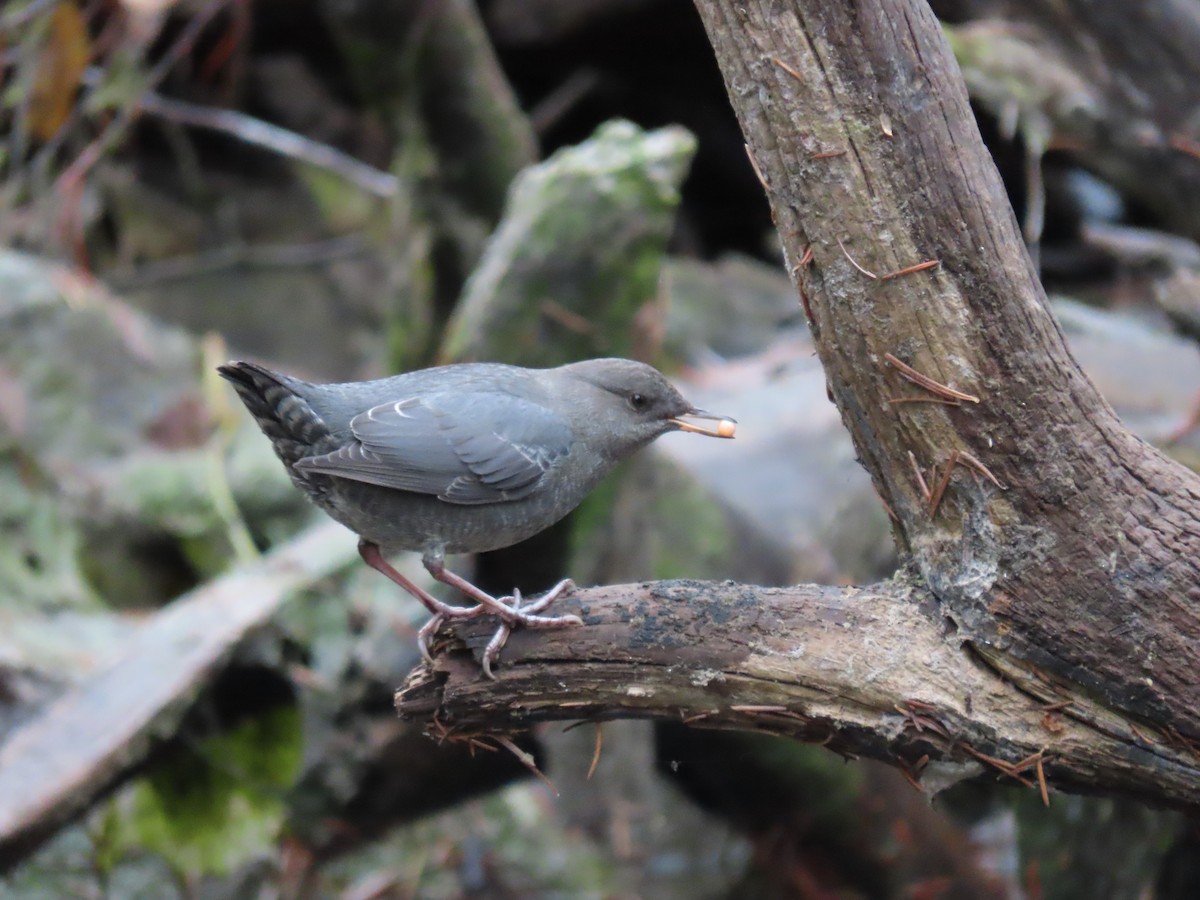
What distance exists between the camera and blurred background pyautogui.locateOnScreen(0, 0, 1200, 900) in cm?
502

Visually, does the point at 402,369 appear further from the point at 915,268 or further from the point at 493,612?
the point at 915,268

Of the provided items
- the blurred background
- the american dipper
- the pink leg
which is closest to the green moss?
the blurred background

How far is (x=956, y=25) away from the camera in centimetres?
680

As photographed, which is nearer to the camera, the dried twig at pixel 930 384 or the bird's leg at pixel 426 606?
the dried twig at pixel 930 384

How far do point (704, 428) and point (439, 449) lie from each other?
2.71ft

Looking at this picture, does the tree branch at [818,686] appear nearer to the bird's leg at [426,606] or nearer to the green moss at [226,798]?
the bird's leg at [426,606]

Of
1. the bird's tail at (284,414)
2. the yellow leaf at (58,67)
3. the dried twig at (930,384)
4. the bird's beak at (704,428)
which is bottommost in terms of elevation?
the bird's beak at (704,428)

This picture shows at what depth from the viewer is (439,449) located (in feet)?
11.5

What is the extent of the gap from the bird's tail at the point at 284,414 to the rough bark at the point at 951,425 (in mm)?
1275

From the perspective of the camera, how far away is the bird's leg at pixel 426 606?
3.14 metres

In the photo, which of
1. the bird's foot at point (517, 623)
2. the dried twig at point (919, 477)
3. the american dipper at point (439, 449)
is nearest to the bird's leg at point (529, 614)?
the bird's foot at point (517, 623)

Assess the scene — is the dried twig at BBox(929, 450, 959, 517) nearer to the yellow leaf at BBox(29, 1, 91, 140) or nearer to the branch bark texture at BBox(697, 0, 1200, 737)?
the branch bark texture at BBox(697, 0, 1200, 737)

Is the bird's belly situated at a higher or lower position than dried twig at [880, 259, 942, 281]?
lower

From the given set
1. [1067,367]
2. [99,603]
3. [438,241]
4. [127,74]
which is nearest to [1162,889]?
[1067,367]
